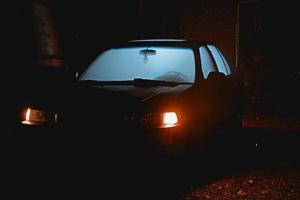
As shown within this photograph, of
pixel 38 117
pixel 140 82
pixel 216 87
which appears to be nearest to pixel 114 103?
pixel 140 82

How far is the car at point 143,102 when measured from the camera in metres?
5.78

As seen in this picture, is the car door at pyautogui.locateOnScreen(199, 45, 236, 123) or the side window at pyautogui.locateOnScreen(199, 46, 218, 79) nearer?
the car door at pyautogui.locateOnScreen(199, 45, 236, 123)

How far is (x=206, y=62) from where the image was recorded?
7617mm

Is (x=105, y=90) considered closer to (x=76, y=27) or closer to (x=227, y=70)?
(x=227, y=70)

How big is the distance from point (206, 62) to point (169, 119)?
76.8 inches

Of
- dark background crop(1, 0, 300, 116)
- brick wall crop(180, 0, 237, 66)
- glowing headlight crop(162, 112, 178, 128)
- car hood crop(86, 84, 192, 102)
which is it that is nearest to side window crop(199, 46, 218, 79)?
car hood crop(86, 84, 192, 102)

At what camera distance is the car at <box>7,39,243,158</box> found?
228 inches

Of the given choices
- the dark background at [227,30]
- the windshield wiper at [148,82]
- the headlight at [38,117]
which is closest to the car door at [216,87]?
the windshield wiper at [148,82]

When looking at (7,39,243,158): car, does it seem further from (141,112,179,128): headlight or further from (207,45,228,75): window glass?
(207,45,228,75): window glass

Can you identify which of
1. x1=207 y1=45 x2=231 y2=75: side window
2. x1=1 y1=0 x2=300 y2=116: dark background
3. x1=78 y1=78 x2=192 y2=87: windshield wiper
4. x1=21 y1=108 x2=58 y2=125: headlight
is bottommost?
x1=21 y1=108 x2=58 y2=125: headlight

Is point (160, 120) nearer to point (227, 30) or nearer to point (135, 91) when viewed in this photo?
point (135, 91)

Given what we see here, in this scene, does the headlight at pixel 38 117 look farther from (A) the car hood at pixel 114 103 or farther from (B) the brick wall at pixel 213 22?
(B) the brick wall at pixel 213 22

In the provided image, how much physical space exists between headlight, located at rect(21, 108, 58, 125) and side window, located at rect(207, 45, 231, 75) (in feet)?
10.3

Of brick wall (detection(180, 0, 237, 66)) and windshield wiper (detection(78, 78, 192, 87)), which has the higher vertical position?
brick wall (detection(180, 0, 237, 66))
